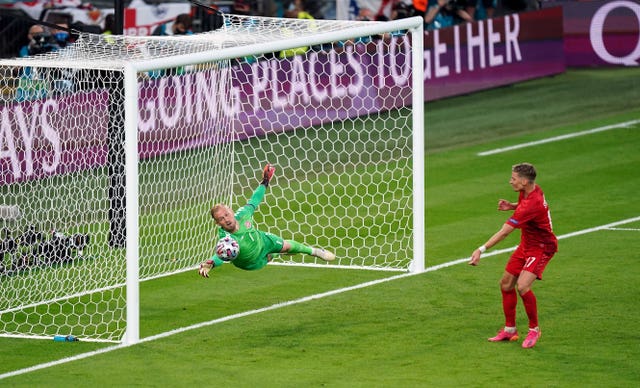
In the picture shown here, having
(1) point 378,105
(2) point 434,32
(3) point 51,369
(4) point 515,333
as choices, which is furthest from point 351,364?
(2) point 434,32

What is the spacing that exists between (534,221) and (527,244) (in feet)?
0.78

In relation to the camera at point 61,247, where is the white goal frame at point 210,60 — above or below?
above

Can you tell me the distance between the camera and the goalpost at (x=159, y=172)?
13109mm

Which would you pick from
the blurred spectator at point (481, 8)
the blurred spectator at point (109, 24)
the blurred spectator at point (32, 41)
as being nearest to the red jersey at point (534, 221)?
the blurred spectator at point (32, 41)

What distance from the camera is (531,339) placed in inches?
455

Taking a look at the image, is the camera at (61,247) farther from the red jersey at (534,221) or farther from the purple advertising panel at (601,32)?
the purple advertising panel at (601,32)

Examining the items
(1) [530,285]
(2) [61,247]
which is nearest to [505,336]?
(1) [530,285]

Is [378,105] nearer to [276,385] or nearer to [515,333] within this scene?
[515,333]

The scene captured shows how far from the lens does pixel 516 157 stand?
67.5ft

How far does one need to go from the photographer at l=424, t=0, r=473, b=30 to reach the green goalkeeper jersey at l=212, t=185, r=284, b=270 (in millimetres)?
12760

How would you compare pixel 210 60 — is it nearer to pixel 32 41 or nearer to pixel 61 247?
pixel 61 247

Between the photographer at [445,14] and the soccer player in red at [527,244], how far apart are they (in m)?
13.8

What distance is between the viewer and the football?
1215cm

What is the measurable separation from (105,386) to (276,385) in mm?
1328
